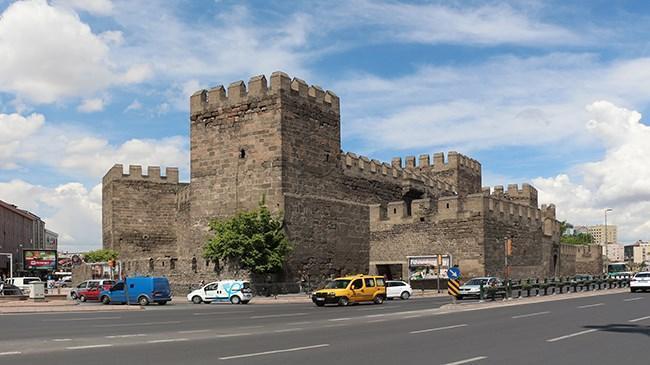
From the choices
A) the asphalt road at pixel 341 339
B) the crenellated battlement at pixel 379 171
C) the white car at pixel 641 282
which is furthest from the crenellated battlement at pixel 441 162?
the asphalt road at pixel 341 339

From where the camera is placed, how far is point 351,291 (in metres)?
32.8

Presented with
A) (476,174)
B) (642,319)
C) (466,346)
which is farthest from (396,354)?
(476,174)

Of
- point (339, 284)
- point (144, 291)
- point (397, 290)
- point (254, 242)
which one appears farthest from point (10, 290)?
point (397, 290)

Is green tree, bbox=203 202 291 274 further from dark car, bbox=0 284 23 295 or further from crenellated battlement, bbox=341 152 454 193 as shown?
dark car, bbox=0 284 23 295

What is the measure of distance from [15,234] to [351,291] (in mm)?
95267

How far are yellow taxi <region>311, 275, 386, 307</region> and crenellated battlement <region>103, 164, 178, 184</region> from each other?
94.7ft

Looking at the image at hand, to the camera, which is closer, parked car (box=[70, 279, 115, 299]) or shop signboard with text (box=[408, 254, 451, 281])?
parked car (box=[70, 279, 115, 299])

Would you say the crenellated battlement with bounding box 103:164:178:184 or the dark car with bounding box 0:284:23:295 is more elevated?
the crenellated battlement with bounding box 103:164:178:184

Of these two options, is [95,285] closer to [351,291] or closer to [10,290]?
[10,290]

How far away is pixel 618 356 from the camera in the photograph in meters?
12.6

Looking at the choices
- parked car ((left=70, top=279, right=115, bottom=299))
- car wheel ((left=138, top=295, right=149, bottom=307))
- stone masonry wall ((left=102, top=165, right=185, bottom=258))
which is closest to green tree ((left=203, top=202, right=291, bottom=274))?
car wheel ((left=138, top=295, right=149, bottom=307))

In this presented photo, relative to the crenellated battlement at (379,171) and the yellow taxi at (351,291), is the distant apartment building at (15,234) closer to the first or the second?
the crenellated battlement at (379,171)

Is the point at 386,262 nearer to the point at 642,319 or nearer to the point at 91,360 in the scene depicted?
the point at 642,319

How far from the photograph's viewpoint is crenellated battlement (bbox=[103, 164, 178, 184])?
56938 mm
